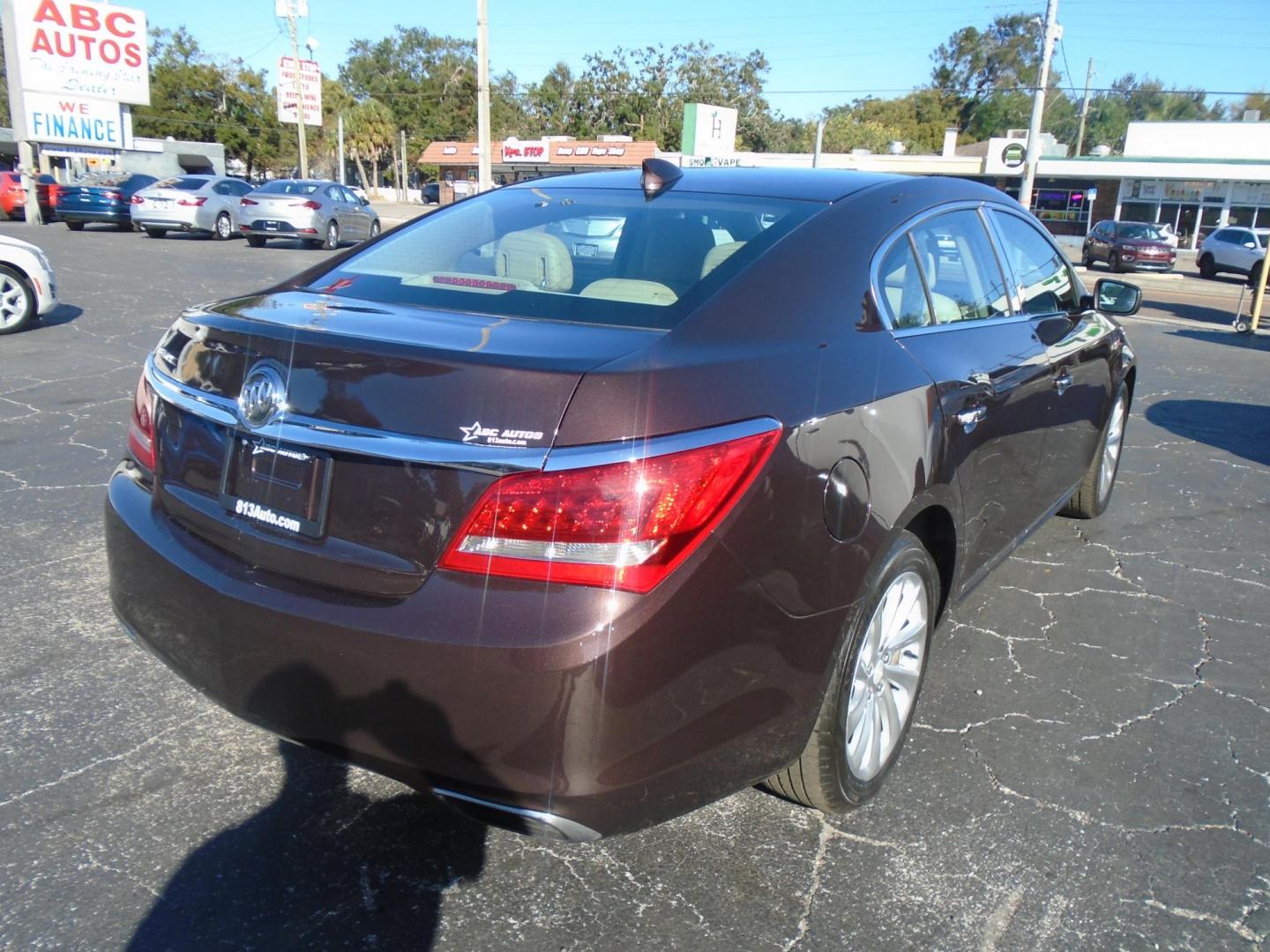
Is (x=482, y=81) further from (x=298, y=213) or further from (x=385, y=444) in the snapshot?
(x=385, y=444)

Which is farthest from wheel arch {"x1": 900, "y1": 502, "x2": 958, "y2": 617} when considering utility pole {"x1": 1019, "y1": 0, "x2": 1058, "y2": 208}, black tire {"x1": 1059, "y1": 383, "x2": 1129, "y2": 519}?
utility pole {"x1": 1019, "y1": 0, "x2": 1058, "y2": 208}

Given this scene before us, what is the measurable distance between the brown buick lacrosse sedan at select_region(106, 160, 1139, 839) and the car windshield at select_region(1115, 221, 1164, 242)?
31.5 meters

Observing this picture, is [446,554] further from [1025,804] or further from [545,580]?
[1025,804]

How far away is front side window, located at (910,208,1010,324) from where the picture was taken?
3.11 meters

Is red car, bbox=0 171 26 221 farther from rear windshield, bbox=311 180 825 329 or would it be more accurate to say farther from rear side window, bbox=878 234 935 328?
rear side window, bbox=878 234 935 328

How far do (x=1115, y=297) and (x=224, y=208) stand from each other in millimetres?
23959

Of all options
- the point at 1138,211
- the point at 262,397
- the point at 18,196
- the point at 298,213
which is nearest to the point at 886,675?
the point at 262,397

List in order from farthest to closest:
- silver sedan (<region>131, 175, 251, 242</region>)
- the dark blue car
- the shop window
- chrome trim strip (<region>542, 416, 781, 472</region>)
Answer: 1. the shop window
2. the dark blue car
3. silver sedan (<region>131, 175, 251, 242</region>)
4. chrome trim strip (<region>542, 416, 781, 472</region>)

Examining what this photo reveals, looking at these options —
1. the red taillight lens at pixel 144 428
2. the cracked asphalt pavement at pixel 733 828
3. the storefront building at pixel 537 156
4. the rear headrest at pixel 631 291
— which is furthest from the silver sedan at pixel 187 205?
the rear headrest at pixel 631 291

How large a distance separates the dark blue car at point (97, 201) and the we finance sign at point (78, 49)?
14.4 feet

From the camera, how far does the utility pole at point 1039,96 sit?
2930cm

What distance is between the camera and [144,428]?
2570 mm

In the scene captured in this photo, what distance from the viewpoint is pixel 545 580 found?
189cm

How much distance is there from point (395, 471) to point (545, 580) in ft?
1.24
